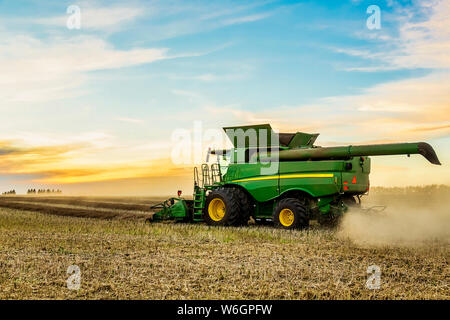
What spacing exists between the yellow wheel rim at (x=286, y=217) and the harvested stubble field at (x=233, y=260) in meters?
0.92

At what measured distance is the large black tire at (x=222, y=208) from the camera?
51.9ft

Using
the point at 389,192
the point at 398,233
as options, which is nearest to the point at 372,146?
the point at 398,233

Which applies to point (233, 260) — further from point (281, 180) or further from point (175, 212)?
point (175, 212)

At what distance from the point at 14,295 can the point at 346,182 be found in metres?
10.3

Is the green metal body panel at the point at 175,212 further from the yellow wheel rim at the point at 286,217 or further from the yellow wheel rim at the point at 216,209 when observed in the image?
the yellow wheel rim at the point at 286,217

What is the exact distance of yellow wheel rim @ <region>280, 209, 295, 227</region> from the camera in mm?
14555

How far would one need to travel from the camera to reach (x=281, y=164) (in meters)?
15.3

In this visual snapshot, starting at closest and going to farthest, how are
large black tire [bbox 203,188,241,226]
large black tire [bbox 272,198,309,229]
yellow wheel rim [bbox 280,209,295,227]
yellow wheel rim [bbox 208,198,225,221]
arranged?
large black tire [bbox 272,198,309,229] → yellow wheel rim [bbox 280,209,295,227] → large black tire [bbox 203,188,241,226] → yellow wheel rim [bbox 208,198,225,221]

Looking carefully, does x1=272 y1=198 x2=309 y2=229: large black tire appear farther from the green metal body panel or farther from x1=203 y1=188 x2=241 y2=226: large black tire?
the green metal body panel

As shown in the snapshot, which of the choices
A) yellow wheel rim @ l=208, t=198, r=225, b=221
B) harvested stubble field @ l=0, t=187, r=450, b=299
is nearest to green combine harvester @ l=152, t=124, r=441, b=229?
yellow wheel rim @ l=208, t=198, r=225, b=221

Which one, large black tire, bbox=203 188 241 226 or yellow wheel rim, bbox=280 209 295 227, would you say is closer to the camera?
yellow wheel rim, bbox=280 209 295 227

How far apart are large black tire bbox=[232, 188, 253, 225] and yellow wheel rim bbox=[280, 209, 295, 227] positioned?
5.42ft

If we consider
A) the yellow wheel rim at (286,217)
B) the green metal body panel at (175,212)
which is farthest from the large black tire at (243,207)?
the green metal body panel at (175,212)

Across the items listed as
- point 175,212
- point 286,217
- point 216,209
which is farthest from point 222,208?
point 286,217
